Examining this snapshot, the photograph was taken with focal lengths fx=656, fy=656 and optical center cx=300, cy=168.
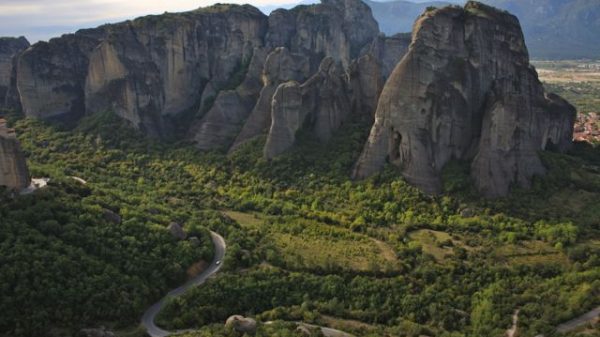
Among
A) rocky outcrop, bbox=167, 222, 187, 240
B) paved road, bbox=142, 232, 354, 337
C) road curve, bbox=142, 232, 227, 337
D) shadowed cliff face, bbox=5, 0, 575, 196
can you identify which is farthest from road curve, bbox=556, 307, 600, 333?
rocky outcrop, bbox=167, 222, 187, 240

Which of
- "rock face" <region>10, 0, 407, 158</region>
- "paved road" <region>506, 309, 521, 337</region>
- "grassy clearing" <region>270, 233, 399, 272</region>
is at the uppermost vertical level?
"rock face" <region>10, 0, 407, 158</region>

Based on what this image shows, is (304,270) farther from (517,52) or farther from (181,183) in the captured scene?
(517,52)

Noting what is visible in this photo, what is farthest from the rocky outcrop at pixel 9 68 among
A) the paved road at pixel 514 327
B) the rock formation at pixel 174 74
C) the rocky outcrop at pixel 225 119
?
the paved road at pixel 514 327

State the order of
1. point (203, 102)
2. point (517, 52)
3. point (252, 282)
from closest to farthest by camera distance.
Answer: point (252, 282)
point (517, 52)
point (203, 102)

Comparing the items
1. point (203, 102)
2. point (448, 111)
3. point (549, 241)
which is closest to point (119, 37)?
point (203, 102)

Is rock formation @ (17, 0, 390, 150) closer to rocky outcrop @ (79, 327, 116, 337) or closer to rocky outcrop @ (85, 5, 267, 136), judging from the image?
rocky outcrop @ (85, 5, 267, 136)

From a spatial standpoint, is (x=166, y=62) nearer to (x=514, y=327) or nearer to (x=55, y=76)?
(x=55, y=76)
